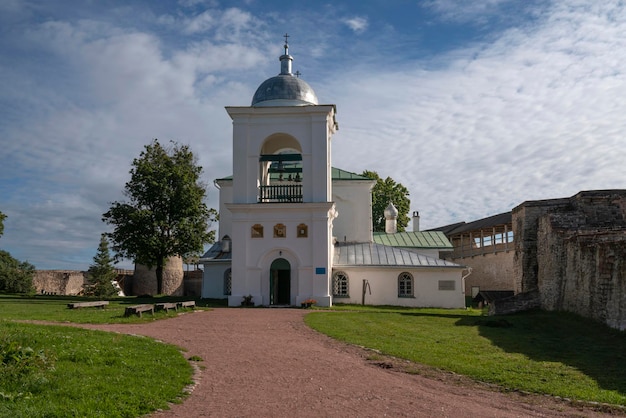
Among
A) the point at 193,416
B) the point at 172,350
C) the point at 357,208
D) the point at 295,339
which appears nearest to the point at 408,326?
the point at 295,339

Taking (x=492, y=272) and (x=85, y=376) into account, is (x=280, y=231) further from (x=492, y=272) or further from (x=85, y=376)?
(x=492, y=272)

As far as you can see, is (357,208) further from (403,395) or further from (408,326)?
(403,395)

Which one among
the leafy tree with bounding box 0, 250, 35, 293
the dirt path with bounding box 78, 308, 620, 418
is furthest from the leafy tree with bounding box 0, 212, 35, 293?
the dirt path with bounding box 78, 308, 620, 418

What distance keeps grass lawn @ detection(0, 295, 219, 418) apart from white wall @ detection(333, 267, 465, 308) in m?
18.0

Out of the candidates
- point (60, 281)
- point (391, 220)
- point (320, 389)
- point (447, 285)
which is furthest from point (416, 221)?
point (320, 389)

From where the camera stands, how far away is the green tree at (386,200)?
51.2m

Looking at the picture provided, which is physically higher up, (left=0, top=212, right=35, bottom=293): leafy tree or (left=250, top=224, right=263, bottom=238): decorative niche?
(left=250, top=224, right=263, bottom=238): decorative niche

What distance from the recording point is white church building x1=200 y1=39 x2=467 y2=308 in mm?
Result: 26375

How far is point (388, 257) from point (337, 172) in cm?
789

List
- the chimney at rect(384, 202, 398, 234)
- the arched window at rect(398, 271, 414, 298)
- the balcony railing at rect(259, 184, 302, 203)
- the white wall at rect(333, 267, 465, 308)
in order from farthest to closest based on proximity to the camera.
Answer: the chimney at rect(384, 202, 398, 234)
the arched window at rect(398, 271, 414, 298)
the white wall at rect(333, 267, 465, 308)
the balcony railing at rect(259, 184, 302, 203)

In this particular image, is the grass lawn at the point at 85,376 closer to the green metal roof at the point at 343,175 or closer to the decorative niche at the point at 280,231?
the decorative niche at the point at 280,231

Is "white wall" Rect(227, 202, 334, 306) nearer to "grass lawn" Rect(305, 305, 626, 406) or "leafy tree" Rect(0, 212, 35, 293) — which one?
"grass lawn" Rect(305, 305, 626, 406)

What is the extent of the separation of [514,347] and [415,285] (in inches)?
620

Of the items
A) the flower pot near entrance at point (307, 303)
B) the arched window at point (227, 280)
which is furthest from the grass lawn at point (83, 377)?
the arched window at point (227, 280)
